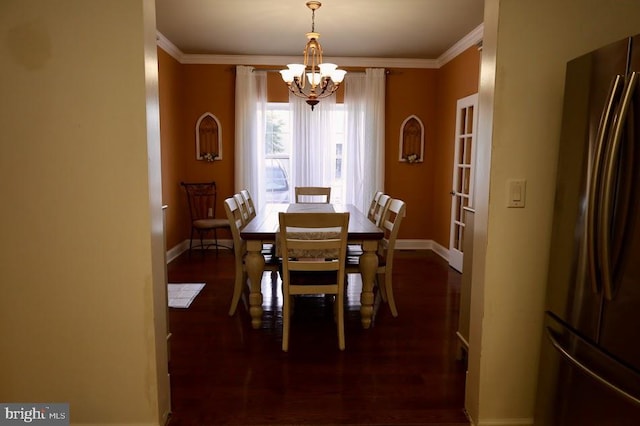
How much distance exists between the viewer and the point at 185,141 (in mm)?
5773

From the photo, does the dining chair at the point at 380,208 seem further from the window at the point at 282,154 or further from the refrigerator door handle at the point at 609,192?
the refrigerator door handle at the point at 609,192

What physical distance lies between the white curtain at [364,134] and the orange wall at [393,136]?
0.18m

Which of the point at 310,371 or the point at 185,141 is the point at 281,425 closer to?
the point at 310,371

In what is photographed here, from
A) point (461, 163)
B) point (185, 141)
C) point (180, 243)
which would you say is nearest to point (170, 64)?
point (185, 141)

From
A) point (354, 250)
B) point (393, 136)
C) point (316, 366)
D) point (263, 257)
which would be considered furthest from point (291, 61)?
point (316, 366)

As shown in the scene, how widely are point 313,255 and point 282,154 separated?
Result: 3354mm

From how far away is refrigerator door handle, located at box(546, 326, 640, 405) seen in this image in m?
1.30

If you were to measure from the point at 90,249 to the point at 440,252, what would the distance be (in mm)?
4715

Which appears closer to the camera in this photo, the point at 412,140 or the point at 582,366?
the point at 582,366

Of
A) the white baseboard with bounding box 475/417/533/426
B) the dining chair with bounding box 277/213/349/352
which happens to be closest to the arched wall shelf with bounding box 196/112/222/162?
the dining chair with bounding box 277/213/349/352

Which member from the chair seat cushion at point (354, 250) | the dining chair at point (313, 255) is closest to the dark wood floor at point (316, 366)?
the dining chair at point (313, 255)

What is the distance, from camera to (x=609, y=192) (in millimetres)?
1331

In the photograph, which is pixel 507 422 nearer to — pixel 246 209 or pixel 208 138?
pixel 246 209

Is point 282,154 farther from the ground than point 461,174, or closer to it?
farther from the ground
